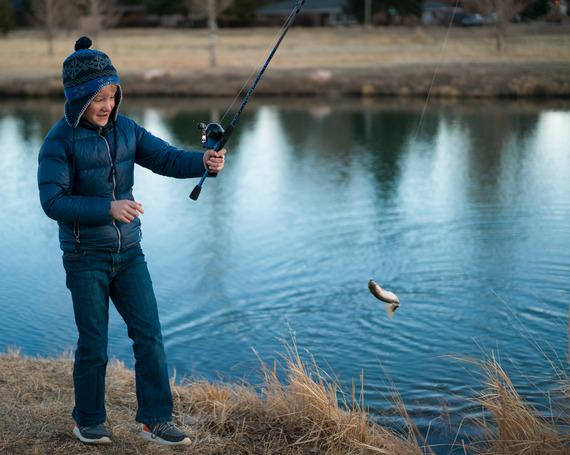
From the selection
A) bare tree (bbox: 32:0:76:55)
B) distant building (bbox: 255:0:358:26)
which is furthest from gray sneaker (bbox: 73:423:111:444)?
distant building (bbox: 255:0:358:26)

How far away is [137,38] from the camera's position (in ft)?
148

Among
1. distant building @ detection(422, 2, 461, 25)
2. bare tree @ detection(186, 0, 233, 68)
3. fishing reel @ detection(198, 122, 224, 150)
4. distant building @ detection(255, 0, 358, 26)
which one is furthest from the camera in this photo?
distant building @ detection(255, 0, 358, 26)

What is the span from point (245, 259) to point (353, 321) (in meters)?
2.01

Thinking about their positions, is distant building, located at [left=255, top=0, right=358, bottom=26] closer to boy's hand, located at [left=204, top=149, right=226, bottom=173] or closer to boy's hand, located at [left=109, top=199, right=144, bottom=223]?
→ boy's hand, located at [left=204, top=149, right=226, bottom=173]

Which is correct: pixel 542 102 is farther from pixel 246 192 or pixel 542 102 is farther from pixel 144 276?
pixel 144 276

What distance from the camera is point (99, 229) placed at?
10.3 feet

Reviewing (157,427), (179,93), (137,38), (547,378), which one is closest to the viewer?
(157,427)

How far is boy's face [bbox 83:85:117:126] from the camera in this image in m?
3.09

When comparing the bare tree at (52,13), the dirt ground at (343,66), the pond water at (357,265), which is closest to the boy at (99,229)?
the pond water at (357,265)

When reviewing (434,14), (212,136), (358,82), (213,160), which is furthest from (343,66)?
(434,14)

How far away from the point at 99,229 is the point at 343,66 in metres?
Result: 25.0

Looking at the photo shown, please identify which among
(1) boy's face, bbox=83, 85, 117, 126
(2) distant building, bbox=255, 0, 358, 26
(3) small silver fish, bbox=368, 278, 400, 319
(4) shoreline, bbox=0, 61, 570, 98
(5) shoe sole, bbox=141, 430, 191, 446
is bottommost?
(2) distant building, bbox=255, 0, 358, 26

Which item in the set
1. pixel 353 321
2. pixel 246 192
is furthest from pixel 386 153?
pixel 353 321

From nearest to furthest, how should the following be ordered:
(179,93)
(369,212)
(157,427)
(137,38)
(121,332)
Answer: (157,427)
(121,332)
(369,212)
(179,93)
(137,38)
